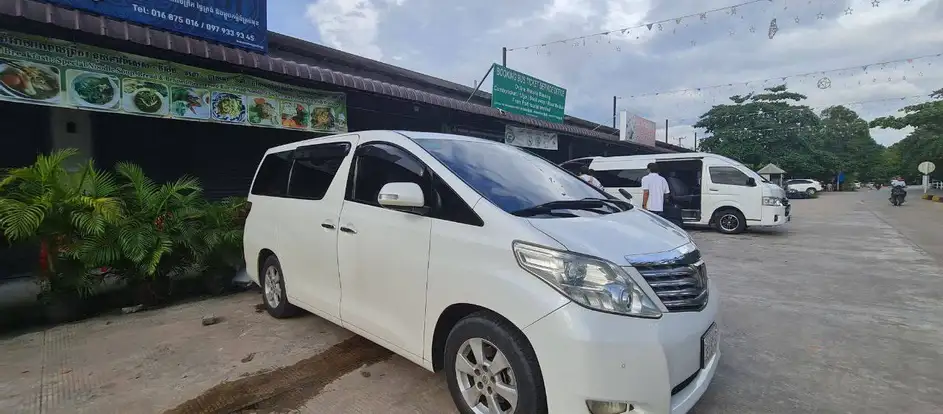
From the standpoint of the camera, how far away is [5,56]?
473cm

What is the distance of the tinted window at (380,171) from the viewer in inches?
112

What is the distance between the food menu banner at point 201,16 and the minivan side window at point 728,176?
32.8ft

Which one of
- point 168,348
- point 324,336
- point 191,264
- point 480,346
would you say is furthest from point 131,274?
Result: point 480,346

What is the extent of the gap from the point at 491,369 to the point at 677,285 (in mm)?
1011

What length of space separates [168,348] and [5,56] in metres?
3.84

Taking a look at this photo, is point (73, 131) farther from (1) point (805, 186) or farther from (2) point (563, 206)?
(1) point (805, 186)

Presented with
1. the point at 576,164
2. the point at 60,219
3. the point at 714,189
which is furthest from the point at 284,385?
the point at 576,164

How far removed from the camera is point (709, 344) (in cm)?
236

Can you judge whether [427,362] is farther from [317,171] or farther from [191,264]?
[191,264]

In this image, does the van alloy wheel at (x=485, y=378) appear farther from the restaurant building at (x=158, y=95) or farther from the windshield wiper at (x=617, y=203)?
the restaurant building at (x=158, y=95)

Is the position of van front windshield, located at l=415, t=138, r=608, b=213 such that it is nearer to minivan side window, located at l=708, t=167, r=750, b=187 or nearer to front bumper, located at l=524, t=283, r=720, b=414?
front bumper, located at l=524, t=283, r=720, b=414

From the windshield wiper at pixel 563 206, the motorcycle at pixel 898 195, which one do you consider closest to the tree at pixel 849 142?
the motorcycle at pixel 898 195

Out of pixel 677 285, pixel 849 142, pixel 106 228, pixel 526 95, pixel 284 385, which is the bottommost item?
pixel 284 385

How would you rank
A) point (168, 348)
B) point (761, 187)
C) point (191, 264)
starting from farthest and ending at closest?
point (761, 187)
point (191, 264)
point (168, 348)
